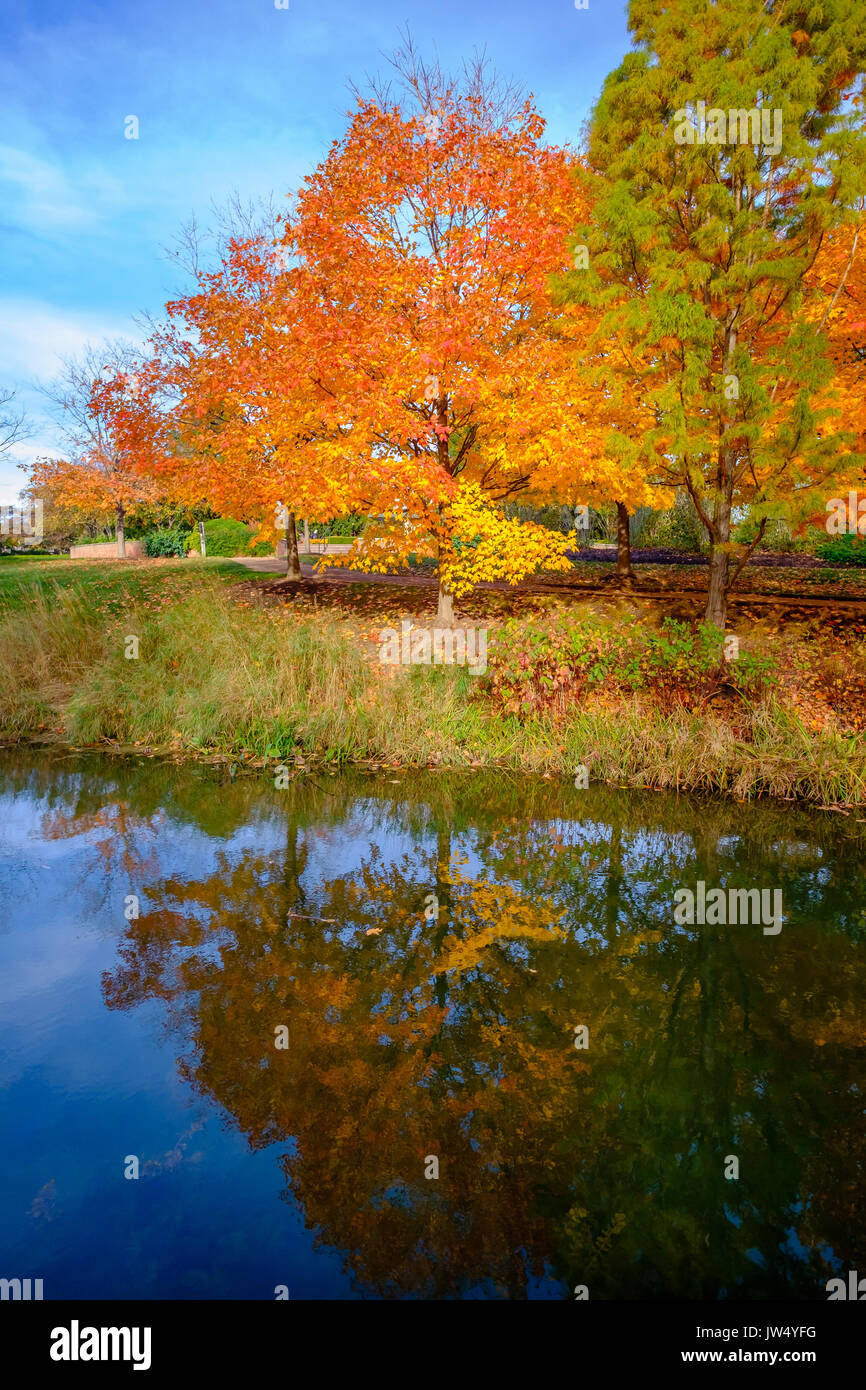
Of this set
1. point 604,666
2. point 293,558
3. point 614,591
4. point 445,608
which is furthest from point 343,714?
point 293,558

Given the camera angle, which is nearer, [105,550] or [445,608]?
[445,608]

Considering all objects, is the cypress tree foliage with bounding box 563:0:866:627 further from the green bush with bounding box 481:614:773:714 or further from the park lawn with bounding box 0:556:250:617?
the park lawn with bounding box 0:556:250:617

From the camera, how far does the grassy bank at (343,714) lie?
9.55m

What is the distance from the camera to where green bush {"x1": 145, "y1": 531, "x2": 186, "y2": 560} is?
37344 millimetres

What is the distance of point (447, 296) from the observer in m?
12.5

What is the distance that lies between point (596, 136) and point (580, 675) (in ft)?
24.8

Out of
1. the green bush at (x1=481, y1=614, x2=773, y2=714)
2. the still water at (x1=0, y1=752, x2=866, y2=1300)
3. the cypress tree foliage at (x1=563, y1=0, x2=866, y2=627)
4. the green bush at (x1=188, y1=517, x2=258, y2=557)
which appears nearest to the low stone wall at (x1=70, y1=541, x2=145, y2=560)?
the green bush at (x1=188, y1=517, x2=258, y2=557)

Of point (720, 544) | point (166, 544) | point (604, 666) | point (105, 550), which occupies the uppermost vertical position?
point (166, 544)

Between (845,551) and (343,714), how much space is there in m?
20.5

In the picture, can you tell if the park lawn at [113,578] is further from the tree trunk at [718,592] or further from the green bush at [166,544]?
the tree trunk at [718,592]

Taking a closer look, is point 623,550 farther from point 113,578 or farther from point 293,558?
point 113,578

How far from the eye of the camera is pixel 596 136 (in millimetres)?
11688

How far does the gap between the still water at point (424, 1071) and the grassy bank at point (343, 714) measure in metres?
2.14
